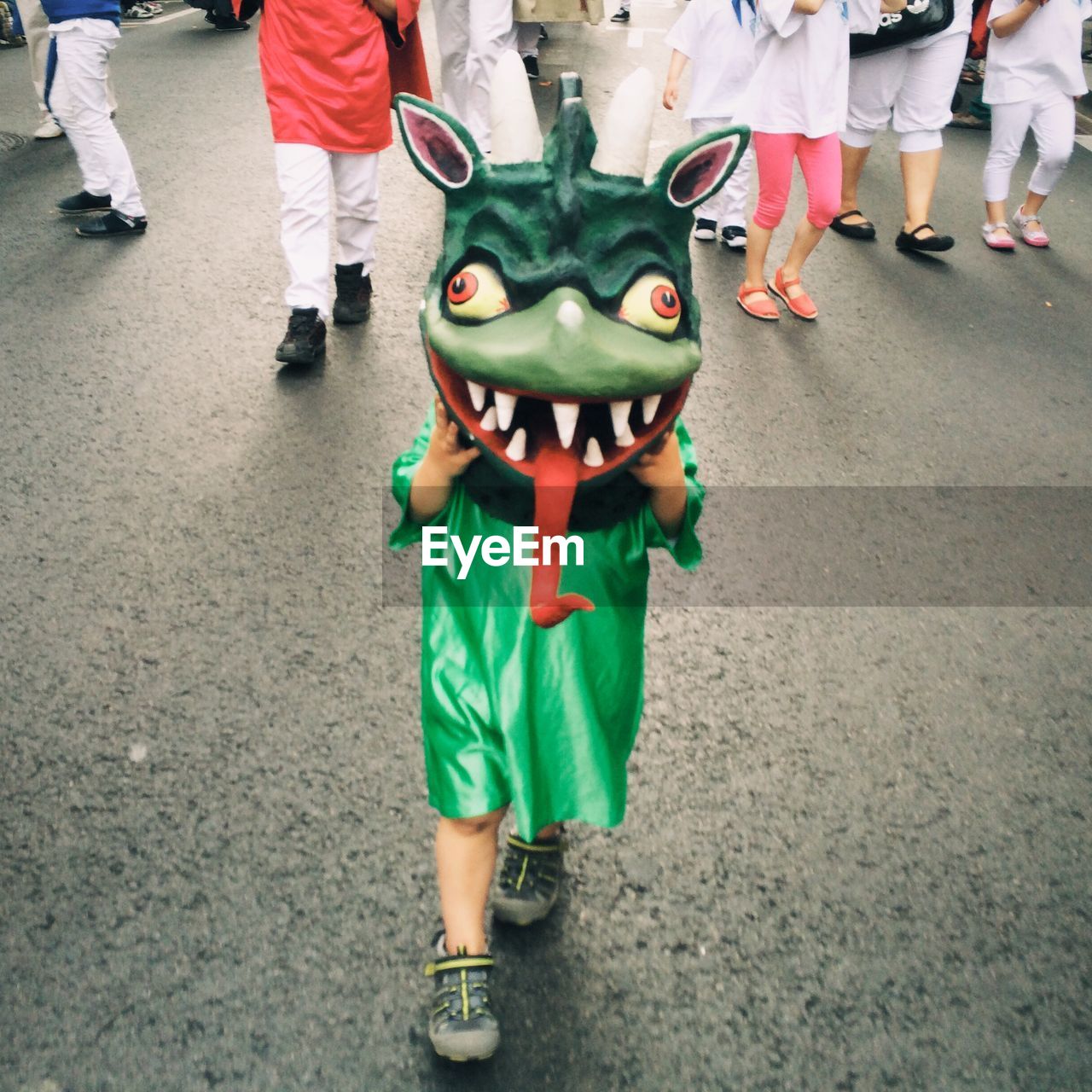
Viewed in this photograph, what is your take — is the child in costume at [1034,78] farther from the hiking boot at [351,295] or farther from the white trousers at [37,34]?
the white trousers at [37,34]

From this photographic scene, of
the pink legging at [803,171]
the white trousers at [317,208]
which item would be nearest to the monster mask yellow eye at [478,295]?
the white trousers at [317,208]

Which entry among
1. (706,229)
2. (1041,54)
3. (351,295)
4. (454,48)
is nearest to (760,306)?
(706,229)

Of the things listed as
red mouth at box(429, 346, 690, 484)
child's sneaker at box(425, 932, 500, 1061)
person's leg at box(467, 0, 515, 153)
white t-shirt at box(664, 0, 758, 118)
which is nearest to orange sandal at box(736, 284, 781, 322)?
→ white t-shirt at box(664, 0, 758, 118)

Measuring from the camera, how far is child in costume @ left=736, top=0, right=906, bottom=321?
4.30 metres

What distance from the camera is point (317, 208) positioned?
4090 mm

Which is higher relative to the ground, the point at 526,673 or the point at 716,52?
the point at 716,52

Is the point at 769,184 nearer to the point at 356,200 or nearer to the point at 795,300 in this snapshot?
the point at 795,300

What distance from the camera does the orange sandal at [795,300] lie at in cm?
509

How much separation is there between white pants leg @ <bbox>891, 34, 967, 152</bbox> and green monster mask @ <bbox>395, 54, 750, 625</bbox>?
4668 mm

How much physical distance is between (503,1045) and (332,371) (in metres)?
3.06

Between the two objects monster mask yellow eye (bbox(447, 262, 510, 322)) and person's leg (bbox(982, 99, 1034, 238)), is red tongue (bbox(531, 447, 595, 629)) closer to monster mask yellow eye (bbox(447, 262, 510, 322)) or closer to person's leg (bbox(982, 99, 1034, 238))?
monster mask yellow eye (bbox(447, 262, 510, 322))

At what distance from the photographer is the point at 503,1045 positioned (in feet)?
6.33

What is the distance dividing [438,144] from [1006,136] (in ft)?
17.7

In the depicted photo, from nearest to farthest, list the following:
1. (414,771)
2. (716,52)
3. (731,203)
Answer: (414,771) < (716,52) < (731,203)
